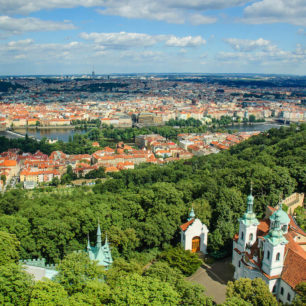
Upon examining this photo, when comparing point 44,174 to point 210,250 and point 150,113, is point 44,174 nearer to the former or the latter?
point 210,250

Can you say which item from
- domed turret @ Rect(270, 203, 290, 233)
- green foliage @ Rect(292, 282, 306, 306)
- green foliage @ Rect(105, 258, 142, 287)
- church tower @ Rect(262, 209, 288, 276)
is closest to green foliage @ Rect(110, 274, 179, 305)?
green foliage @ Rect(105, 258, 142, 287)

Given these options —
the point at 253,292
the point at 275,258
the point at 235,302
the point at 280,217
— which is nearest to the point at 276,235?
the point at 280,217

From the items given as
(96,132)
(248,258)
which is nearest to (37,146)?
(96,132)

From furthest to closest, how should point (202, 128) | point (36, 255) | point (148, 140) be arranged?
1. point (202, 128)
2. point (148, 140)
3. point (36, 255)

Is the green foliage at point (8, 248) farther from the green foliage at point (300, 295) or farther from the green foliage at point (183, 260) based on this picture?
the green foliage at point (300, 295)

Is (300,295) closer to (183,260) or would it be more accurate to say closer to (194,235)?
(183,260)

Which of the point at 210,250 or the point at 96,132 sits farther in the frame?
the point at 96,132

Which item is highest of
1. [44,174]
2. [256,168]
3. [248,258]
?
[256,168]
